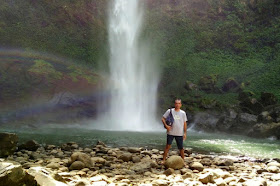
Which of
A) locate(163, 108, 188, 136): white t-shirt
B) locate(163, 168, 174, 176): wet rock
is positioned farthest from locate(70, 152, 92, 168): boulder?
locate(163, 108, 188, 136): white t-shirt

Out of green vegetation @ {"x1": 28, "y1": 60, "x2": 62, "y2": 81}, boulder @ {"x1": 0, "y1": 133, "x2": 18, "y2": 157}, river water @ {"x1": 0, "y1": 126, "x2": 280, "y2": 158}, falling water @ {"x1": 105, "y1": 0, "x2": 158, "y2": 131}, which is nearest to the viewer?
boulder @ {"x1": 0, "y1": 133, "x2": 18, "y2": 157}

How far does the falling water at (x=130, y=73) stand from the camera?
2709cm

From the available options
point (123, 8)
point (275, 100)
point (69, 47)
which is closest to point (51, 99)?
point (69, 47)

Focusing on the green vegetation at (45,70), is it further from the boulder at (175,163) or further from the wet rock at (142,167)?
the boulder at (175,163)

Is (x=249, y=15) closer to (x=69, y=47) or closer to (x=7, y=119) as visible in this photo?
(x=69, y=47)

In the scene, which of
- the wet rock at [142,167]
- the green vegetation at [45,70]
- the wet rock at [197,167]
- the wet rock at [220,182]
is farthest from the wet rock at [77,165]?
the green vegetation at [45,70]

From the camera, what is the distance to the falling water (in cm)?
2709

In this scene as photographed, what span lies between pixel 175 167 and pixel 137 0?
132ft

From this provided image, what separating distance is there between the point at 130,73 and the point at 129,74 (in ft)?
1.02

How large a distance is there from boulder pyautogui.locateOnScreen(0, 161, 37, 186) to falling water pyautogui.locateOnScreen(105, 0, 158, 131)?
19061 millimetres

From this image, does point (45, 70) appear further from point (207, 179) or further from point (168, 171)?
point (207, 179)

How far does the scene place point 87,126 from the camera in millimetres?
24062

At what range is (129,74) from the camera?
32031 mm

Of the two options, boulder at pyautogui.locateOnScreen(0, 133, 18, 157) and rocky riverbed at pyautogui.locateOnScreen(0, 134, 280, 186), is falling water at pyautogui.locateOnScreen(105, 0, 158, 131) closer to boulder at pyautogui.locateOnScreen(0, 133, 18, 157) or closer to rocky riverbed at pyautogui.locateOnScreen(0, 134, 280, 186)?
boulder at pyautogui.locateOnScreen(0, 133, 18, 157)
